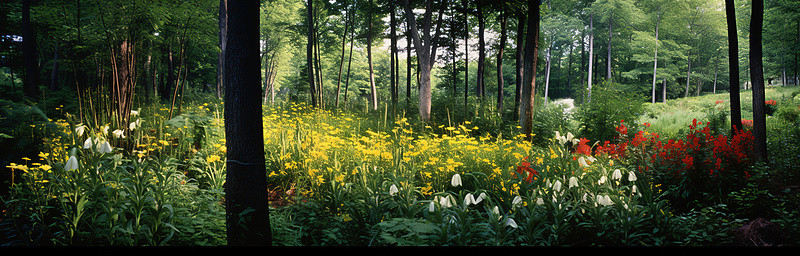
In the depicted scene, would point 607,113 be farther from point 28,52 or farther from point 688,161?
point 28,52

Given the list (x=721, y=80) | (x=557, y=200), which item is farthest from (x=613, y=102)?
(x=721, y=80)

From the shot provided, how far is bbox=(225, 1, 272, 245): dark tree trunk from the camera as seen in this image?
7.27 feet

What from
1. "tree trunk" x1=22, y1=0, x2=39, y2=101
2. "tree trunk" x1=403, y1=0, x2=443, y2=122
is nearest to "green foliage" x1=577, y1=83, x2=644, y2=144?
"tree trunk" x1=403, y1=0, x2=443, y2=122

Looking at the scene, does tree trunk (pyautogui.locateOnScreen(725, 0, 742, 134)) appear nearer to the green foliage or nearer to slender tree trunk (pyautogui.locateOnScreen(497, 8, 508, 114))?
the green foliage

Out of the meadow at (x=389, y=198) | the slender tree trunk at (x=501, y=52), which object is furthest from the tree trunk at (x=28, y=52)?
the slender tree trunk at (x=501, y=52)

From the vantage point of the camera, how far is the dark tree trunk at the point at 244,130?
7.27 ft

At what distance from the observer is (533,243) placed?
235cm

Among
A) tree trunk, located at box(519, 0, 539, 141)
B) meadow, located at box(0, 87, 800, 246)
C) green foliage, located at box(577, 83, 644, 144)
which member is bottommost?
meadow, located at box(0, 87, 800, 246)

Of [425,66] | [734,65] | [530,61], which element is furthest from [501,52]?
[734,65]

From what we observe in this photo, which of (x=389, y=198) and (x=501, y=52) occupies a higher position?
(x=501, y=52)

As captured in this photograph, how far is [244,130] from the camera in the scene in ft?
7.43

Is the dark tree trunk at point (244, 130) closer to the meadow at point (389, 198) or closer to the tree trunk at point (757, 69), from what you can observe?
the meadow at point (389, 198)

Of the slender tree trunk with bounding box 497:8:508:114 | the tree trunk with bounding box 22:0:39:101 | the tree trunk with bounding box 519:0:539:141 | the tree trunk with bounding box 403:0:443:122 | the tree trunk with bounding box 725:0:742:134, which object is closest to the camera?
the tree trunk with bounding box 725:0:742:134

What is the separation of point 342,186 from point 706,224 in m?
3.12
